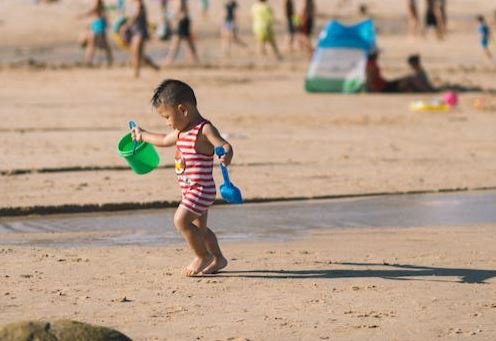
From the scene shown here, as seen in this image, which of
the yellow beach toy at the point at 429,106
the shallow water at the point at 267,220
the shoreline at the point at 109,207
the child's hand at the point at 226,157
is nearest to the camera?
the child's hand at the point at 226,157

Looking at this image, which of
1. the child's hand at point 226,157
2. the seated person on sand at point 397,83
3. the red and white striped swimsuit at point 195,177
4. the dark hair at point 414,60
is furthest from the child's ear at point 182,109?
the seated person on sand at point 397,83

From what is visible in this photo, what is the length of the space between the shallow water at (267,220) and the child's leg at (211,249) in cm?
131

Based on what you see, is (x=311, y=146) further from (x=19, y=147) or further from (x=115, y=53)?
(x=115, y=53)

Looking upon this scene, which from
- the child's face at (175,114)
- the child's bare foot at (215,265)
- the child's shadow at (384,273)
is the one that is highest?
the child's face at (175,114)

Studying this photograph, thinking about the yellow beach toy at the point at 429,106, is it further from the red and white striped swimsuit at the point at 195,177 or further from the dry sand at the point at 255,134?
the red and white striped swimsuit at the point at 195,177

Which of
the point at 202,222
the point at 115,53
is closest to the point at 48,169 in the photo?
the point at 202,222

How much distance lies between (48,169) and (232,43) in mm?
23309

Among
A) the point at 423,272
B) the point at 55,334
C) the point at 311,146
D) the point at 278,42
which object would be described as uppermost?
the point at 55,334

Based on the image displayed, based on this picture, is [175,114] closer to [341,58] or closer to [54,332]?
[54,332]

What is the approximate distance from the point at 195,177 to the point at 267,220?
2.55m

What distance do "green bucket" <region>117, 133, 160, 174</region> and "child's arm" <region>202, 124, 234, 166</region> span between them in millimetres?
737

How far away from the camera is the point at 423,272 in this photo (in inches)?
341

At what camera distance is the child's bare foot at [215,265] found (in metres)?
8.48

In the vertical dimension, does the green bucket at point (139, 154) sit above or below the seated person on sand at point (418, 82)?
above
